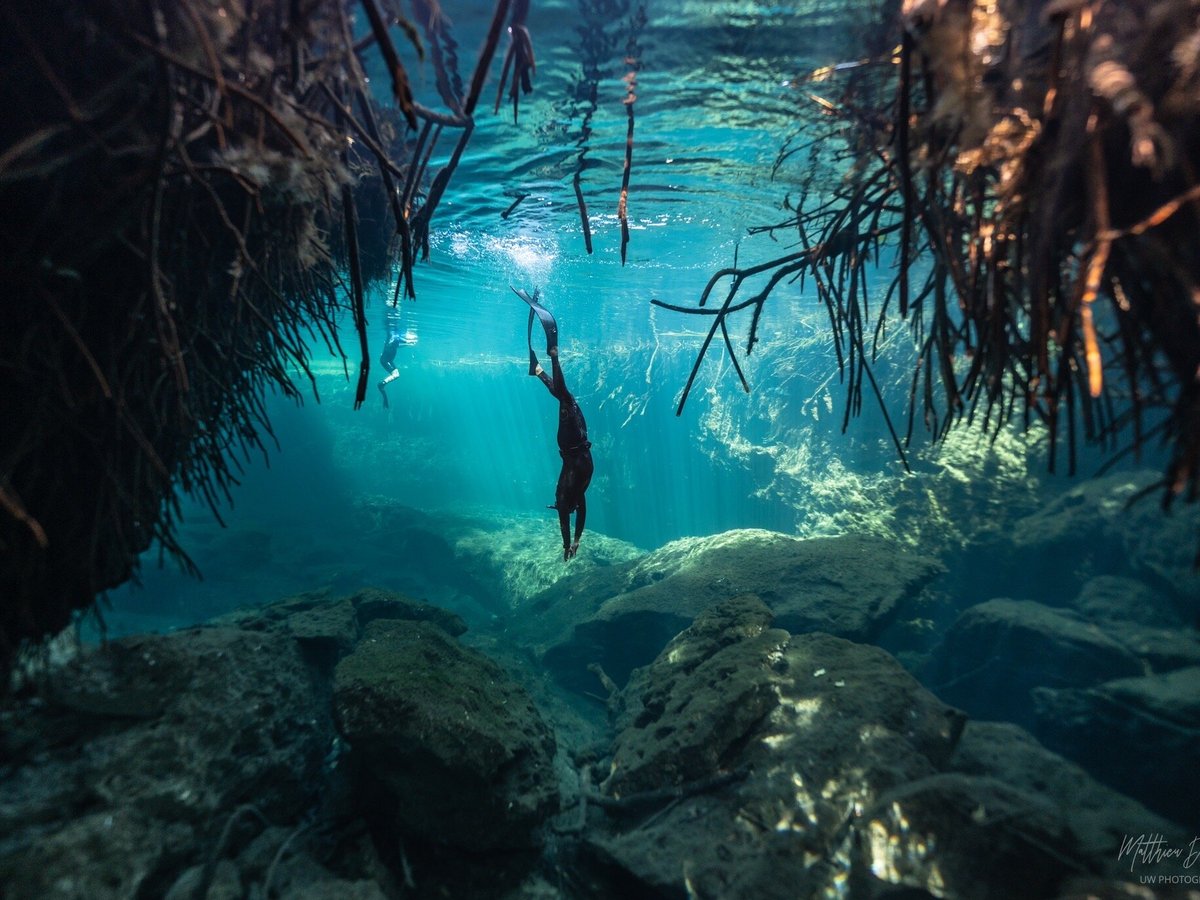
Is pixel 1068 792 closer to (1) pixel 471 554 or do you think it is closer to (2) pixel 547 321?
(2) pixel 547 321

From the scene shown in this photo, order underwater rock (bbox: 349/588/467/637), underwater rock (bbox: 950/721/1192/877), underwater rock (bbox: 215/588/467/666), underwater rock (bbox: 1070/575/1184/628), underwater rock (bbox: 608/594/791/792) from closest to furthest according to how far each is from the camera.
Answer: underwater rock (bbox: 950/721/1192/877) → underwater rock (bbox: 608/594/791/792) → underwater rock (bbox: 215/588/467/666) → underwater rock (bbox: 1070/575/1184/628) → underwater rock (bbox: 349/588/467/637)

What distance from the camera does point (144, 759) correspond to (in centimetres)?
333

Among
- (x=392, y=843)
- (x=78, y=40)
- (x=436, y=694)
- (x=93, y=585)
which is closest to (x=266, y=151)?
(x=78, y=40)

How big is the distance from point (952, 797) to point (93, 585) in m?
5.70

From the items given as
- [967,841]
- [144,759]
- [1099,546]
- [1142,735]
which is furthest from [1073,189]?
[1099,546]

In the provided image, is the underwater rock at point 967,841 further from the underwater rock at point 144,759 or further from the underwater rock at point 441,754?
the underwater rock at point 144,759

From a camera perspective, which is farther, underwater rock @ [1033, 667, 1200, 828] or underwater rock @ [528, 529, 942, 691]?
underwater rock @ [528, 529, 942, 691]

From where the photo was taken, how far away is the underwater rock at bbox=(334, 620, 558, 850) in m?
4.00

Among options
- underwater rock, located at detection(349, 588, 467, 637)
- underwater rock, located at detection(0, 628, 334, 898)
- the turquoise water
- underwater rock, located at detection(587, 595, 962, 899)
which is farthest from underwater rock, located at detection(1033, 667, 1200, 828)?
underwater rock, located at detection(0, 628, 334, 898)

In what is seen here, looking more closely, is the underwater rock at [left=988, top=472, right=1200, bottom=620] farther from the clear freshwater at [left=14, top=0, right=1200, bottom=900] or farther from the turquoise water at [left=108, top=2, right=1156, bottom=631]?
the turquoise water at [left=108, top=2, right=1156, bottom=631]

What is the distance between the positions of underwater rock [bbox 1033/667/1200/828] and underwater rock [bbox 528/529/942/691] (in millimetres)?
2462

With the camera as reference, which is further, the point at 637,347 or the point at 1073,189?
the point at 637,347

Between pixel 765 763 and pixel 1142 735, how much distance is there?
5000 millimetres

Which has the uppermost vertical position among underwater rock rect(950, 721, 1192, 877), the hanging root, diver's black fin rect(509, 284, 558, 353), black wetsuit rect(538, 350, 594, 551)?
the hanging root
